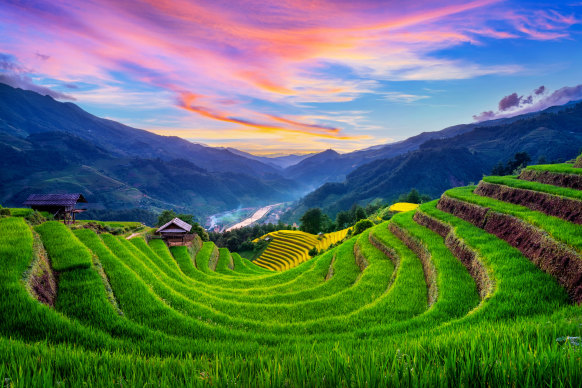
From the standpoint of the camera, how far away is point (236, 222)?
634 feet

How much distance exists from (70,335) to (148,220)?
159 meters

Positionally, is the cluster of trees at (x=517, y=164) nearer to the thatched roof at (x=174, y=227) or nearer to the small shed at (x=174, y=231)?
the thatched roof at (x=174, y=227)

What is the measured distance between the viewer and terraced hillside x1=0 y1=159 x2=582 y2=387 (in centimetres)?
215

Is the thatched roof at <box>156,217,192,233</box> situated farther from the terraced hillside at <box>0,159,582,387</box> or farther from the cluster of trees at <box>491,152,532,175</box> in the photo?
the cluster of trees at <box>491,152,532,175</box>

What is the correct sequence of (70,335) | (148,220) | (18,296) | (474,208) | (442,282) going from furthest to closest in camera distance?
(148,220), (474,208), (442,282), (18,296), (70,335)

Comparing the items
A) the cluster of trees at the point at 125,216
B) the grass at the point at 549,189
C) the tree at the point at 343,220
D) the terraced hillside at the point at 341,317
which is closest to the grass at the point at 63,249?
the terraced hillside at the point at 341,317

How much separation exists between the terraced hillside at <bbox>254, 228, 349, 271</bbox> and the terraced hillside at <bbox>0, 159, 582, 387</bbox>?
25.1 m

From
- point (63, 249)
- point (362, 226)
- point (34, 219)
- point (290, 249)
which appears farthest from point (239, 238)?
point (63, 249)

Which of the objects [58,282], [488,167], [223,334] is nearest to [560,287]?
[223,334]

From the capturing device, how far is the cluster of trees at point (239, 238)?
57838mm

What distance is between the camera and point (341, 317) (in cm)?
741

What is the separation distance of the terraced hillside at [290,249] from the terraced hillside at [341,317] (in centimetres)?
2506

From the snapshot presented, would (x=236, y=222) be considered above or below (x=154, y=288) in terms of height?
below

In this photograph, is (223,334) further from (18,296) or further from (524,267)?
(524,267)
